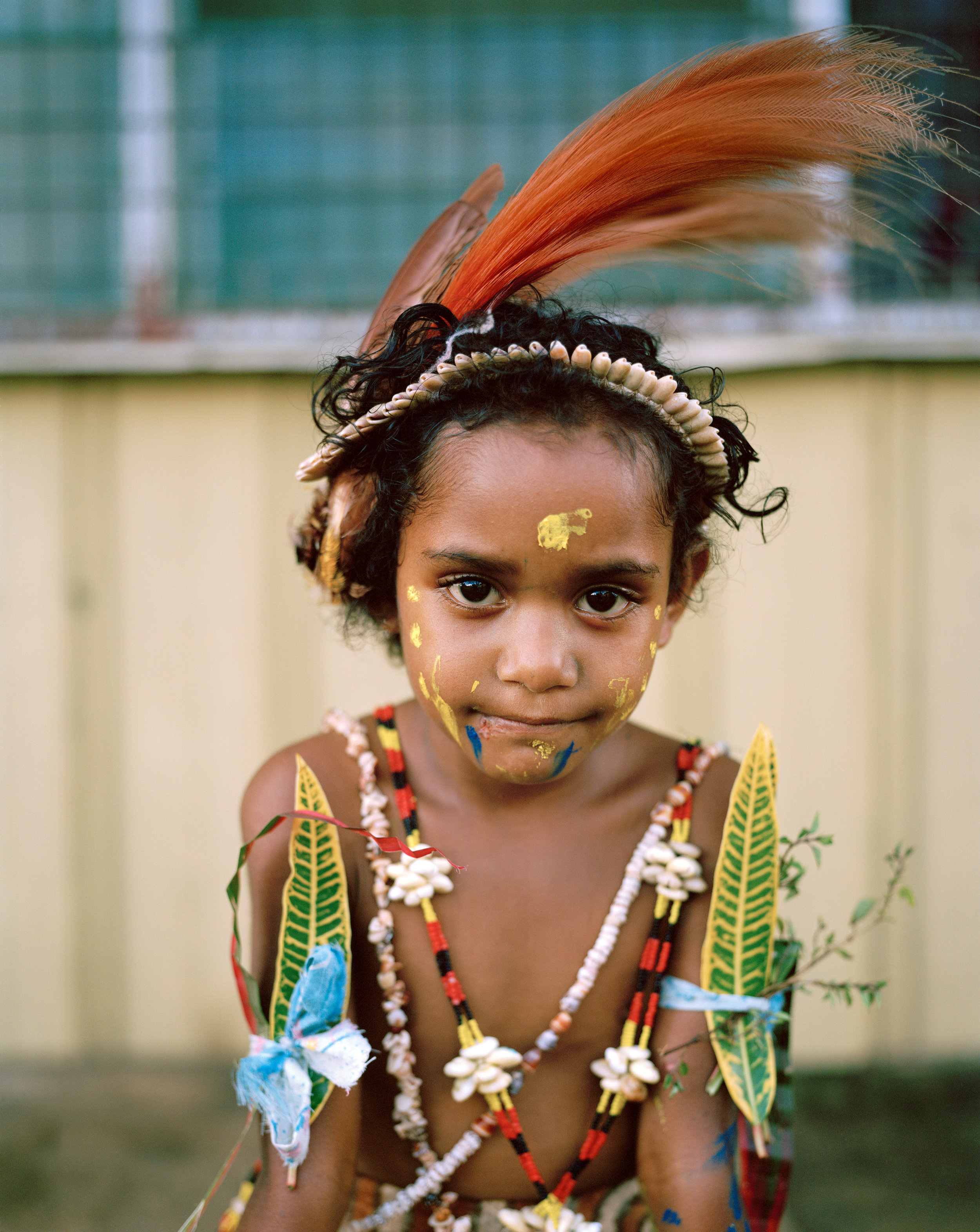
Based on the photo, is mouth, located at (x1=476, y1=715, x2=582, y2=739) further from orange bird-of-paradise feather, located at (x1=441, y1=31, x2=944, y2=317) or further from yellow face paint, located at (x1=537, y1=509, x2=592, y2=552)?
orange bird-of-paradise feather, located at (x1=441, y1=31, x2=944, y2=317)

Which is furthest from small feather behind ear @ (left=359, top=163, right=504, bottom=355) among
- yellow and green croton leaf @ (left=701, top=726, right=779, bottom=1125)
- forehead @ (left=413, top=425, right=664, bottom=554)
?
yellow and green croton leaf @ (left=701, top=726, right=779, bottom=1125)

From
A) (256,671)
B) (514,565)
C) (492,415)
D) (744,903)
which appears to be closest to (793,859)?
(744,903)

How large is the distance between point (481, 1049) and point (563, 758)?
340 mm

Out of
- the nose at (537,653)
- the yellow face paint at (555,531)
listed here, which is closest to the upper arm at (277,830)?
the nose at (537,653)

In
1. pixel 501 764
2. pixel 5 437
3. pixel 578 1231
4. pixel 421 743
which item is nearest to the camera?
pixel 501 764

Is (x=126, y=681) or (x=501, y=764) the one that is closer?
(x=501, y=764)

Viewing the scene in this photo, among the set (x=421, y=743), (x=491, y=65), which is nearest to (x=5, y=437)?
(x=491, y=65)

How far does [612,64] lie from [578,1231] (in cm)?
232

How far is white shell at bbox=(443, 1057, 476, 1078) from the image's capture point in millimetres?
1030

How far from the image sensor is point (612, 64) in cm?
230

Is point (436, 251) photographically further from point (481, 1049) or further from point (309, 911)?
point (481, 1049)

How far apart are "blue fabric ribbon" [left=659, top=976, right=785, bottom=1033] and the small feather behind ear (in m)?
0.79

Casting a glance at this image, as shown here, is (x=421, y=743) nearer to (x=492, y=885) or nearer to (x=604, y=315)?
(x=492, y=885)

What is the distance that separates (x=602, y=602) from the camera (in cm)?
94
